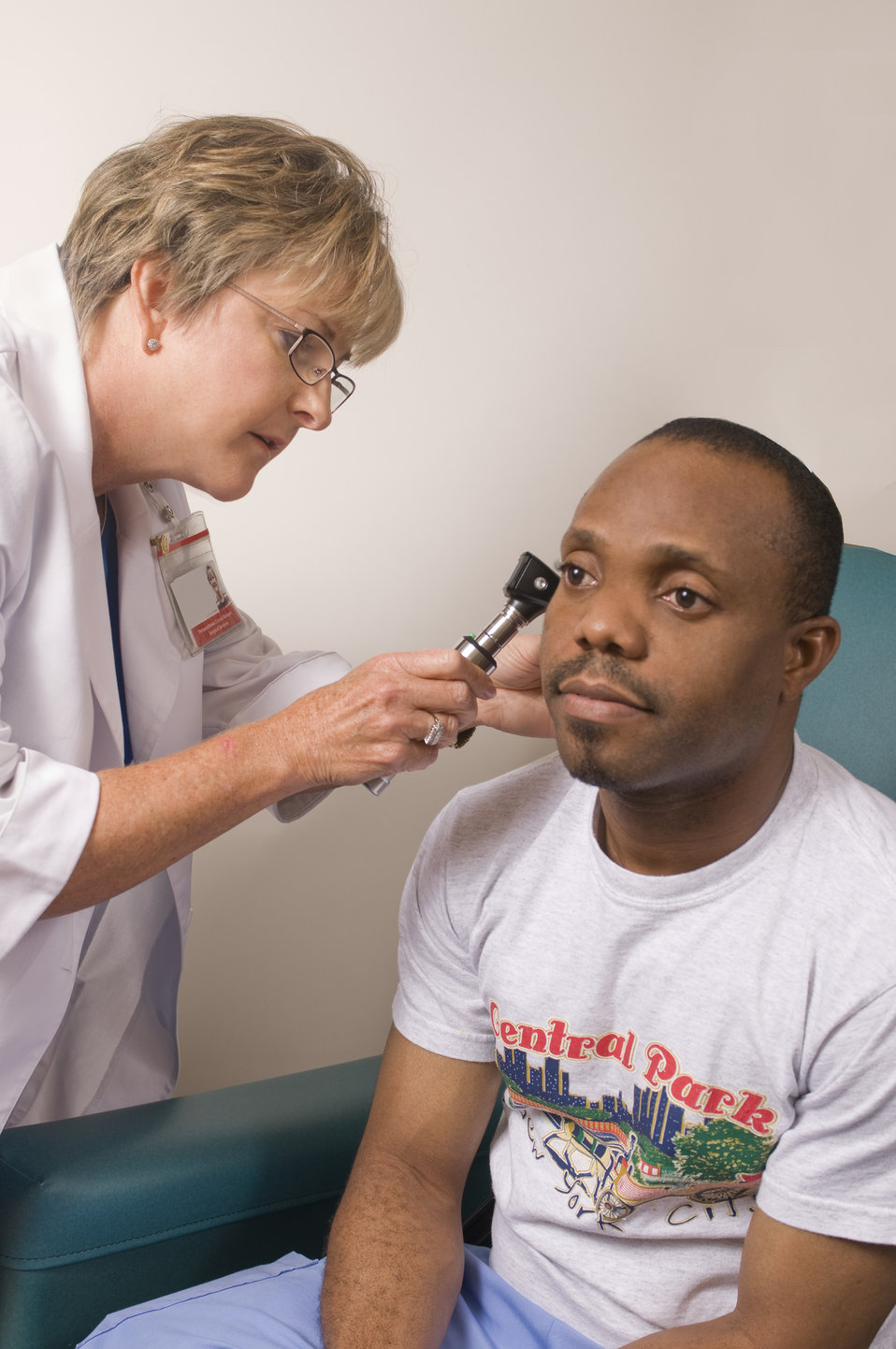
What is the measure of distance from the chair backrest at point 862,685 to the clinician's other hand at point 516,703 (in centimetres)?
36

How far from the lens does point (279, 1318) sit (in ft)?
3.68

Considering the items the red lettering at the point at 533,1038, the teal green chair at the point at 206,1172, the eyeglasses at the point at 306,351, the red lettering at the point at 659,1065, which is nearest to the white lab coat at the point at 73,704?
the teal green chair at the point at 206,1172

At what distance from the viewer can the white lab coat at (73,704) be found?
1.11 meters

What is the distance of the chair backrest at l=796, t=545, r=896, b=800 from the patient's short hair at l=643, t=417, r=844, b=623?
0.39 meters

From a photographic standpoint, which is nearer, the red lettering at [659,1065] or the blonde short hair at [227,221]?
the red lettering at [659,1065]

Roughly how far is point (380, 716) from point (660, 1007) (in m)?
0.37

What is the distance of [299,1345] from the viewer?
1099 mm

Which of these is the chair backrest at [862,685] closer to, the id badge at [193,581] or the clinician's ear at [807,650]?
the clinician's ear at [807,650]

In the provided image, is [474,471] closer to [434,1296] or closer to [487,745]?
[487,745]

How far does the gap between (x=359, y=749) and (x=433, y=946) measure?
0.77 feet

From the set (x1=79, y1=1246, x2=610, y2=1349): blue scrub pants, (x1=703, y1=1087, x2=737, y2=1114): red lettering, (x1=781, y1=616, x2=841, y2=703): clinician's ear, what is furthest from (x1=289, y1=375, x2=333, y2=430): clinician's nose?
(x1=79, y1=1246, x2=610, y2=1349): blue scrub pants

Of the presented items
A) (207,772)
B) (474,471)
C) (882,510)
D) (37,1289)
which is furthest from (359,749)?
(882,510)

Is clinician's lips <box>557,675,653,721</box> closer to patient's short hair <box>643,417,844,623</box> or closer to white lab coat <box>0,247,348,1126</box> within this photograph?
patient's short hair <box>643,417,844,623</box>

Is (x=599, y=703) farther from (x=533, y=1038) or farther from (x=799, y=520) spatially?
(x=533, y=1038)
